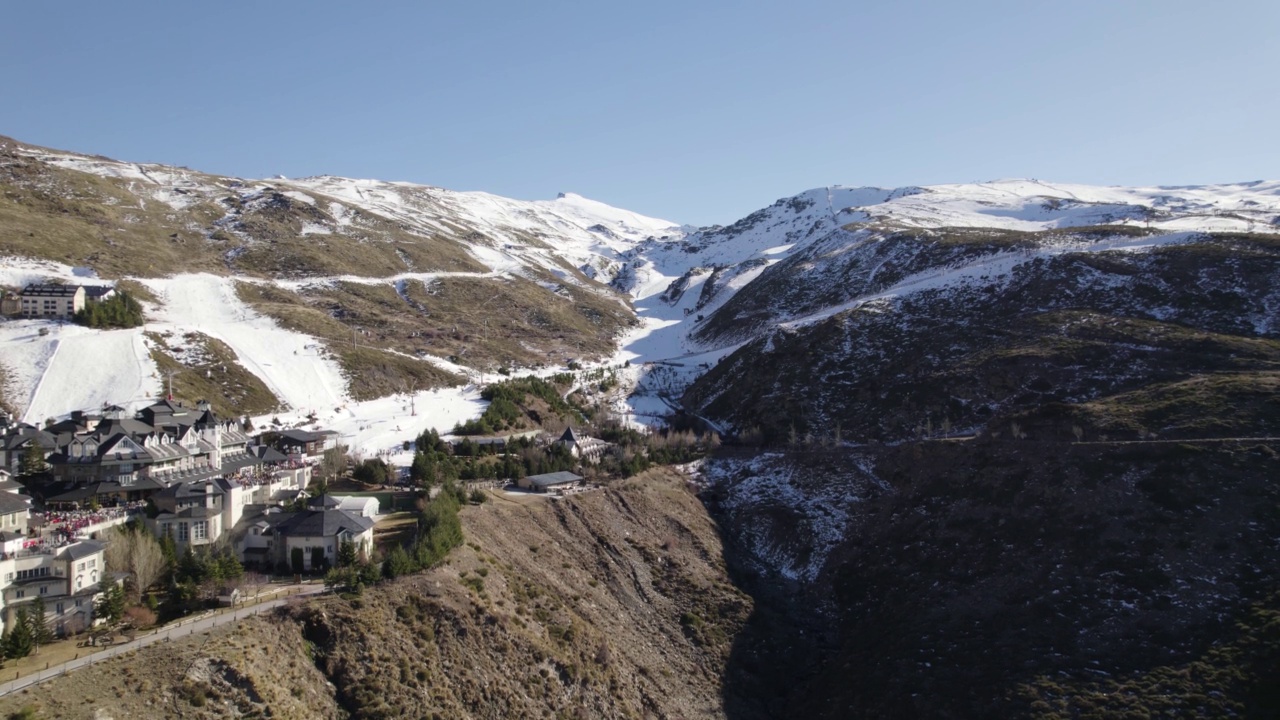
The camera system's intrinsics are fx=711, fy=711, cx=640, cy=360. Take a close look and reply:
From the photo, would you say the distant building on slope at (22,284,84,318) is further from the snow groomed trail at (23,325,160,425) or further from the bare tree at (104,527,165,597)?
the bare tree at (104,527,165,597)

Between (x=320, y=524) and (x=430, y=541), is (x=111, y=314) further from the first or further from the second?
(x=430, y=541)

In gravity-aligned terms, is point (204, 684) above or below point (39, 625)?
below

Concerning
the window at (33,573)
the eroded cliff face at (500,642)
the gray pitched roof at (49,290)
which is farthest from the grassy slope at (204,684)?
the gray pitched roof at (49,290)

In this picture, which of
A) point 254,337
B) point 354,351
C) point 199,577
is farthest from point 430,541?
point 254,337

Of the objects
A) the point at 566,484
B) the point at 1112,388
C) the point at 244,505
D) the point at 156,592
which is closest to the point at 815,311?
the point at 1112,388

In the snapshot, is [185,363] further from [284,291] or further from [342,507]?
[342,507]

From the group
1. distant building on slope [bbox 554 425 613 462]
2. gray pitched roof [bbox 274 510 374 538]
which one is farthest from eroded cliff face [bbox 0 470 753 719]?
distant building on slope [bbox 554 425 613 462]
